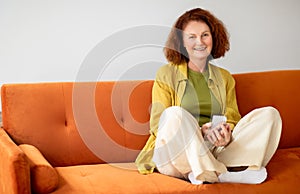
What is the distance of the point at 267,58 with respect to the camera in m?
3.14

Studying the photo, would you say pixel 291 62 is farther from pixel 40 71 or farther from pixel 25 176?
pixel 25 176

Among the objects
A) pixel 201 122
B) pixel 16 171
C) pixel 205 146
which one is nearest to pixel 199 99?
pixel 201 122

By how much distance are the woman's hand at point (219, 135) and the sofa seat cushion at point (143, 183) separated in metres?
0.21

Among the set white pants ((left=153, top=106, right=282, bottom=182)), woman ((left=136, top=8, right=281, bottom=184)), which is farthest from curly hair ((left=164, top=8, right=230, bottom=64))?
white pants ((left=153, top=106, right=282, bottom=182))

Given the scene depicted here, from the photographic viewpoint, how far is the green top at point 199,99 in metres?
2.44

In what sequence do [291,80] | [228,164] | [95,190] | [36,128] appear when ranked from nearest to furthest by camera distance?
[95,190] → [228,164] → [36,128] → [291,80]

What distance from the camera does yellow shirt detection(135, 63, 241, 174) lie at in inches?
92.3

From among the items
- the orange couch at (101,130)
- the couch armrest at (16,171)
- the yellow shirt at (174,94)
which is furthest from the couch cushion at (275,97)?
the couch armrest at (16,171)

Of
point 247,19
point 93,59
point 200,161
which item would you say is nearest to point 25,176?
point 200,161

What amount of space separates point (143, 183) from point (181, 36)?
2.86ft

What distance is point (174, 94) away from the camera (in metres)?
2.42

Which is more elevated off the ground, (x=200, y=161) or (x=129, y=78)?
(x=129, y=78)

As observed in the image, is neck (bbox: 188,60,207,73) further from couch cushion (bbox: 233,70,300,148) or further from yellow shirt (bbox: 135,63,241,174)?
couch cushion (bbox: 233,70,300,148)

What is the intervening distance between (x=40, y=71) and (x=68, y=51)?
0.66ft
